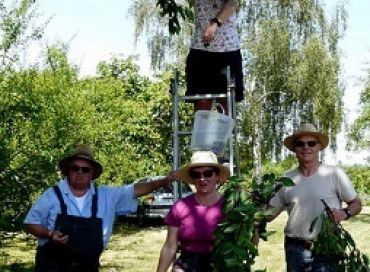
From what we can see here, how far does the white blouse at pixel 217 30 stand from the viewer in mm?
5129

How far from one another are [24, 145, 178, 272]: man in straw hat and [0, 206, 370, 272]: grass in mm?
4135

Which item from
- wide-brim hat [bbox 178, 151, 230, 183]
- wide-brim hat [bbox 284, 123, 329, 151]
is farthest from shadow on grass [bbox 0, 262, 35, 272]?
wide-brim hat [bbox 178, 151, 230, 183]

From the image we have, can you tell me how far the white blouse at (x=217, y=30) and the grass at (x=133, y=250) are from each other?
3.96 metres

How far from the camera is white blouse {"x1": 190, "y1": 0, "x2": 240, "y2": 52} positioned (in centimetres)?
513

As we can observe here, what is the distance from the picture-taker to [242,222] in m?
3.25

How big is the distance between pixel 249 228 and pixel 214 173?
80cm

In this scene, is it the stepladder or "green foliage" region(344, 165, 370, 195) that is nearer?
the stepladder

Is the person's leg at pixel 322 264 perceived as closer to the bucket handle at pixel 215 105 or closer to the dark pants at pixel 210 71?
the bucket handle at pixel 215 105

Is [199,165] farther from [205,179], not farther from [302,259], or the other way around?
[302,259]

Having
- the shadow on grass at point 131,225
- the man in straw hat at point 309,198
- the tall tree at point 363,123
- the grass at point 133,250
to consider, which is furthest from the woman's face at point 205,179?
the tall tree at point 363,123

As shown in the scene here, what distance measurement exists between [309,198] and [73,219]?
156cm

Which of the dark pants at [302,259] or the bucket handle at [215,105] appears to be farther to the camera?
the bucket handle at [215,105]

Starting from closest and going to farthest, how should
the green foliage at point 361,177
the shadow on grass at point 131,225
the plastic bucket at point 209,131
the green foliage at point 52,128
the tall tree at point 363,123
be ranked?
the plastic bucket at point 209,131
the green foliage at point 52,128
the shadow on grass at point 131,225
the tall tree at point 363,123
the green foliage at point 361,177

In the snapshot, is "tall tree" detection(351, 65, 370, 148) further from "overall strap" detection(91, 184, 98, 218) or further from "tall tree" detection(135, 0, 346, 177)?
"overall strap" detection(91, 184, 98, 218)
